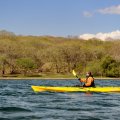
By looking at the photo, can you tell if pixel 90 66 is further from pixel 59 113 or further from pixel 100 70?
pixel 59 113

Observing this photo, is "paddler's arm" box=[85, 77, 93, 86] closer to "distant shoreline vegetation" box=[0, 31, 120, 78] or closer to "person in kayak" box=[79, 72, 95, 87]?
"person in kayak" box=[79, 72, 95, 87]

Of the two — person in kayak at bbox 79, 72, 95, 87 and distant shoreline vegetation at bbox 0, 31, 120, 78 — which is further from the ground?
distant shoreline vegetation at bbox 0, 31, 120, 78

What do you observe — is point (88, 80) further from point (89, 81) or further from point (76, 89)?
point (76, 89)

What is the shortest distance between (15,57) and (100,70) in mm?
41459

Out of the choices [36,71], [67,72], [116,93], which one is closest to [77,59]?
[67,72]

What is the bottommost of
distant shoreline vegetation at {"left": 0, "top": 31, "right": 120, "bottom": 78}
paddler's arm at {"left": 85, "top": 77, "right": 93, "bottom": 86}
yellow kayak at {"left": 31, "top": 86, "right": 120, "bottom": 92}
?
yellow kayak at {"left": 31, "top": 86, "right": 120, "bottom": 92}

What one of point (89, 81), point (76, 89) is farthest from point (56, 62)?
point (89, 81)

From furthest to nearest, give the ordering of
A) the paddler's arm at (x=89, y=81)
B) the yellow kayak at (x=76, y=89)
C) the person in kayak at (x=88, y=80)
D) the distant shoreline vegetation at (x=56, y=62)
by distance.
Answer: the distant shoreline vegetation at (x=56, y=62) → the yellow kayak at (x=76, y=89) → the paddler's arm at (x=89, y=81) → the person in kayak at (x=88, y=80)

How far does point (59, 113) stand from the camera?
2595 centimetres

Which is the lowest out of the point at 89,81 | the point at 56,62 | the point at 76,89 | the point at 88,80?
the point at 76,89

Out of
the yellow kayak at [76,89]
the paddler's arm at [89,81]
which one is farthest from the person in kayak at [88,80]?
the yellow kayak at [76,89]

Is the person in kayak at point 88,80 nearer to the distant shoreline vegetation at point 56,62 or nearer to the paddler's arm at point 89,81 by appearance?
Result: the paddler's arm at point 89,81

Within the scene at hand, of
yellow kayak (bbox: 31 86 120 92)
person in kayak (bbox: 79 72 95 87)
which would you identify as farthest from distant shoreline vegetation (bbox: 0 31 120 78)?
person in kayak (bbox: 79 72 95 87)

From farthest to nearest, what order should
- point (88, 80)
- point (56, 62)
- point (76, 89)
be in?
1. point (56, 62)
2. point (76, 89)
3. point (88, 80)
